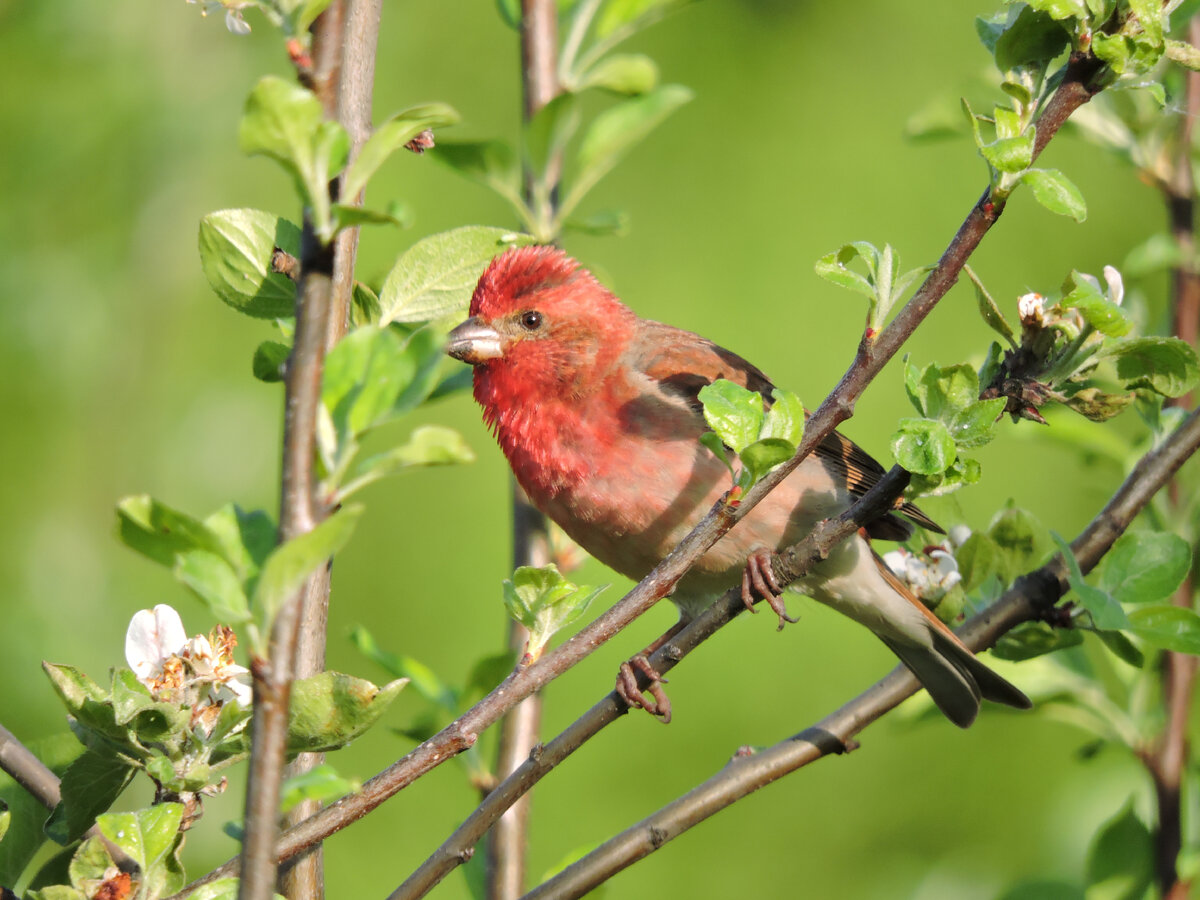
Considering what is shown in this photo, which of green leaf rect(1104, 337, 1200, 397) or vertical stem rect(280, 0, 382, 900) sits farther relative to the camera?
green leaf rect(1104, 337, 1200, 397)

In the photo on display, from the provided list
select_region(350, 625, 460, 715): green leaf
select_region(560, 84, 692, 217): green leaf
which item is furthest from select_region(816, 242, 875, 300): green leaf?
select_region(350, 625, 460, 715): green leaf

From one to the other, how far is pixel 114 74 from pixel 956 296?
4.43 m

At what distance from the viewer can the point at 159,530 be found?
3.83ft

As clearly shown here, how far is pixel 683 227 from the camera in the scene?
756 cm

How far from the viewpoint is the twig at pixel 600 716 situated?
5.59ft

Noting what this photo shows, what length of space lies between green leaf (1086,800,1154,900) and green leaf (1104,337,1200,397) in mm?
1100

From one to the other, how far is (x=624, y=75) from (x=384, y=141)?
1498mm

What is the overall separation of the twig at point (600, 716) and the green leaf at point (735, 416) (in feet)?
0.60

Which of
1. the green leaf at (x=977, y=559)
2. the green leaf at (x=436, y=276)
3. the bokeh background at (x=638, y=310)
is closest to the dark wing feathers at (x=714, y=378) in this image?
the bokeh background at (x=638, y=310)

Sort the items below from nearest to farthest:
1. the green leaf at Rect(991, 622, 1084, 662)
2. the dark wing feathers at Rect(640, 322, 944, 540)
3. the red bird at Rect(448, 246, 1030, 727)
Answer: the green leaf at Rect(991, 622, 1084, 662) → the red bird at Rect(448, 246, 1030, 727) → the dark wing feathers at Rect(640, 322, 944, 540)

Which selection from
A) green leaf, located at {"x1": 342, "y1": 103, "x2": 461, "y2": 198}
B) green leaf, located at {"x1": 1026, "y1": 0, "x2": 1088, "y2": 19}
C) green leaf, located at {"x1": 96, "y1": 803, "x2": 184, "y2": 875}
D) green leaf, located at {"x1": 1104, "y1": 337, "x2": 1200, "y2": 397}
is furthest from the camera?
green leaf, located at {"x1": 1104, "y1": 337, "x2": 1200, "y2": 397}

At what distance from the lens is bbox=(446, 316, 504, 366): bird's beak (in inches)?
137

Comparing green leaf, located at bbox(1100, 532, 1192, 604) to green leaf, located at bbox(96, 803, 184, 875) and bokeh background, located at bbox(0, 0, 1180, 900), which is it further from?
green leaf, located at bbox(96, 803, 184, 875)

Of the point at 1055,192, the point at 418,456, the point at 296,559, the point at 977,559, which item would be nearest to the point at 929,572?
the point at 977,559
